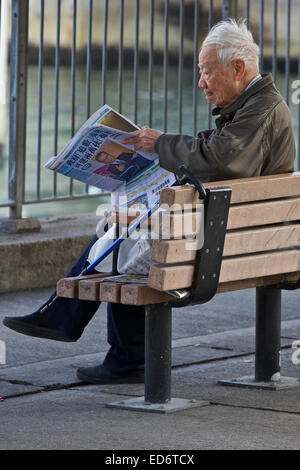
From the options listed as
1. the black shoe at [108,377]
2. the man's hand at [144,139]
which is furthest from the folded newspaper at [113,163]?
the black shoe at [108,377]

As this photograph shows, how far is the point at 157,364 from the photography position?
4.43 meters

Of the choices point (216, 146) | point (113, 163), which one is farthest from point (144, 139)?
point (216, 146)

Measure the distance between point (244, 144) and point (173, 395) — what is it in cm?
103

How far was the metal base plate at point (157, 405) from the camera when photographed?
4.41m

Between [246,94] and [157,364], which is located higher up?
[246,94]

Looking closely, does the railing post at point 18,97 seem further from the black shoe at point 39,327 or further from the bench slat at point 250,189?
the bench slat at point 250,189

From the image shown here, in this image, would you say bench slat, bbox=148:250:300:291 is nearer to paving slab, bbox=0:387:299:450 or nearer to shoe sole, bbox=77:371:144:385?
paving slab, bbox=0:387:299:450

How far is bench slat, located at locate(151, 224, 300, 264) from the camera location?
13.6 feet

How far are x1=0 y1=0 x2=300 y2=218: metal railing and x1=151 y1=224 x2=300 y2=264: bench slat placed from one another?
2951mm

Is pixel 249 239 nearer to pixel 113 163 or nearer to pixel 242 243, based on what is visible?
pixel 242 243

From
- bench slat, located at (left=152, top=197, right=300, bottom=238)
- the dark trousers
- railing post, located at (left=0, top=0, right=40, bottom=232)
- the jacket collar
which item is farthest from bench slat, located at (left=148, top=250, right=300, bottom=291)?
railing post, located at (left=0, top=0, right=40, bottom=232)

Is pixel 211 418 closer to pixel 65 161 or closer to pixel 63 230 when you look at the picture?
pixel 65 161

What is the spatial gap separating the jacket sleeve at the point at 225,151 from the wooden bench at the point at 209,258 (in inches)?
3.3
